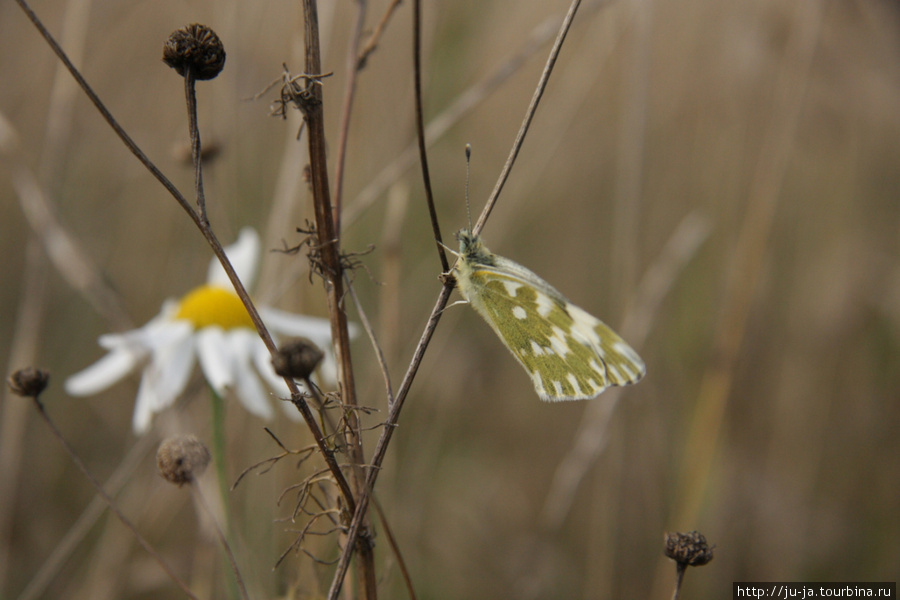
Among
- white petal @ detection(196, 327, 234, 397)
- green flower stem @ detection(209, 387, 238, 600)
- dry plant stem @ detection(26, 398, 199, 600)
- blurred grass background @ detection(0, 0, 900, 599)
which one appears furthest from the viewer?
blurred grass background @ detection(0, 0, 900, 599)

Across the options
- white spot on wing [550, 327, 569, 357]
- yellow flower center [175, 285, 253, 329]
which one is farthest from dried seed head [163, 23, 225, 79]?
white spot on wing [550, 327, 569, 357]

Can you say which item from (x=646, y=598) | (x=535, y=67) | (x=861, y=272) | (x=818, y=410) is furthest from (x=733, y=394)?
(x=535, y=67)

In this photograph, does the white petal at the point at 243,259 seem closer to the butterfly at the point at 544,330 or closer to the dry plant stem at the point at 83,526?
the dry plant stem at the point at 83,526

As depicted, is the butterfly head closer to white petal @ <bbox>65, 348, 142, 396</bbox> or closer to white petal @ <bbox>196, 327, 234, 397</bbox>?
white petal @ <bbox>196, 327, 234, 397</bbox>

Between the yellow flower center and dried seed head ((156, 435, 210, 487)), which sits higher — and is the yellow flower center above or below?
above

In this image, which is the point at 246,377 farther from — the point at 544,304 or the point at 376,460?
the point at 376,460

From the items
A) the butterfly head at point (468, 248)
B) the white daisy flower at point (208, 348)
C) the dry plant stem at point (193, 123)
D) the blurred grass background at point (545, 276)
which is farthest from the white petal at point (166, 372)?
the dry plant stem at point (193, 123)
